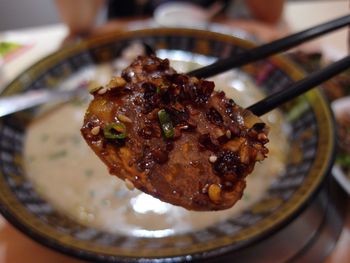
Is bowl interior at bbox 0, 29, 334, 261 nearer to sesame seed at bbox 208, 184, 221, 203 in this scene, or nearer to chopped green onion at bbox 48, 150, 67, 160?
chopped green onion at bbox 48, 150, 67, 160

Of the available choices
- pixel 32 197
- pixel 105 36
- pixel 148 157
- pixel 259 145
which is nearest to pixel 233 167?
pixel 259 145

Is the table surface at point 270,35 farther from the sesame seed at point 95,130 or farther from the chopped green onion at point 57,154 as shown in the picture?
the sesame seed at point 95,130

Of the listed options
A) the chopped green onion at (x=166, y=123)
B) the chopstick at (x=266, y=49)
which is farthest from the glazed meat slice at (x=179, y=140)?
the chopstick at (x=266, y=49)

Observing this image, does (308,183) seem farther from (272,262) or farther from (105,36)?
(105,36)

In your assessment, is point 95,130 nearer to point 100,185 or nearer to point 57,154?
point 100,185

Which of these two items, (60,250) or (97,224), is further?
(97,224)

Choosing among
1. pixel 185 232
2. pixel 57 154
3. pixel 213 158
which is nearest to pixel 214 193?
pixel 213 158

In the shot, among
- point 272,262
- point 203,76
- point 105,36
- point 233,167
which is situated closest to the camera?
point 233,167
